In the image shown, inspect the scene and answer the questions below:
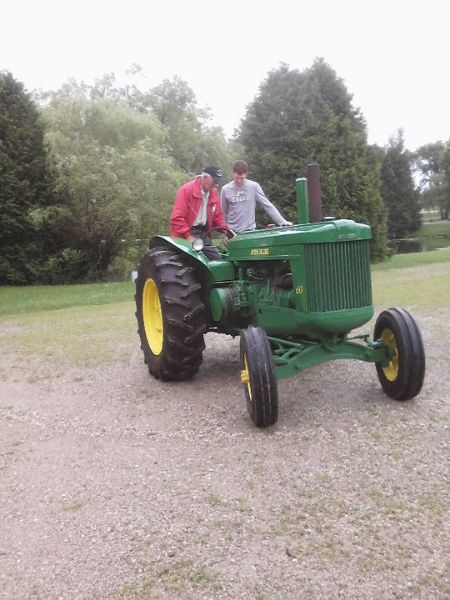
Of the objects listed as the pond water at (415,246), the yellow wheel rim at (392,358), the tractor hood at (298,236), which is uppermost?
the tractor hood at (298,236)

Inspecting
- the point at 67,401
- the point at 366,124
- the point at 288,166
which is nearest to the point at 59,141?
the point at 288,166

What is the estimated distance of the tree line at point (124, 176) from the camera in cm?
1688

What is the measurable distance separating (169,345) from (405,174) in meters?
42.9

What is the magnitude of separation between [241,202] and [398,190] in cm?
4033

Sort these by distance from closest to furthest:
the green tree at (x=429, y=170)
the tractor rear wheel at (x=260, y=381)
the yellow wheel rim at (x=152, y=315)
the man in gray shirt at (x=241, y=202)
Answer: the tractor rear wheel at (x=260, y=381) < the yellow wheel rim at (x=152, y=315) < the man in gray shirt at (x=241, y=202) < the green tree at (x=429, y=170)

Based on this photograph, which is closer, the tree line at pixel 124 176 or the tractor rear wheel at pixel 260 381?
the tractor rear wheel at pixel 260 381

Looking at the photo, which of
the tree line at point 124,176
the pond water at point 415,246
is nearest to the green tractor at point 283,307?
the tree line at point 124,176

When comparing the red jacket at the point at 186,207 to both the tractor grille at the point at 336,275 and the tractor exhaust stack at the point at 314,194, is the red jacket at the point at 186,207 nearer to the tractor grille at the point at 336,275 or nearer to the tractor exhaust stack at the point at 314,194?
the tractor exhaust stack at the point at 314,194

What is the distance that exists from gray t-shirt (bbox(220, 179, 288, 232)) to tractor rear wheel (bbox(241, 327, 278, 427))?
2305 mm

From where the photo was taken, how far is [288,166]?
16.5m

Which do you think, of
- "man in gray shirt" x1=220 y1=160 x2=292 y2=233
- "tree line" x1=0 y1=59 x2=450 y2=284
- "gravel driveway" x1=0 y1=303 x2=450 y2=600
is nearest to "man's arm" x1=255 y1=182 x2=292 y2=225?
"man in gray shirt" x1=220 y1=160 x2=292 y2=233

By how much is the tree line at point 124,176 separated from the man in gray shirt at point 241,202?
10089 millimetres

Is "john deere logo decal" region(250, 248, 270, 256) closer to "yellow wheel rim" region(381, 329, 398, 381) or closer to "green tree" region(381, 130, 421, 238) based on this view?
"yellow wheel rim" region(381, 329, 398, 381)

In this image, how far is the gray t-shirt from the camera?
614 cm
